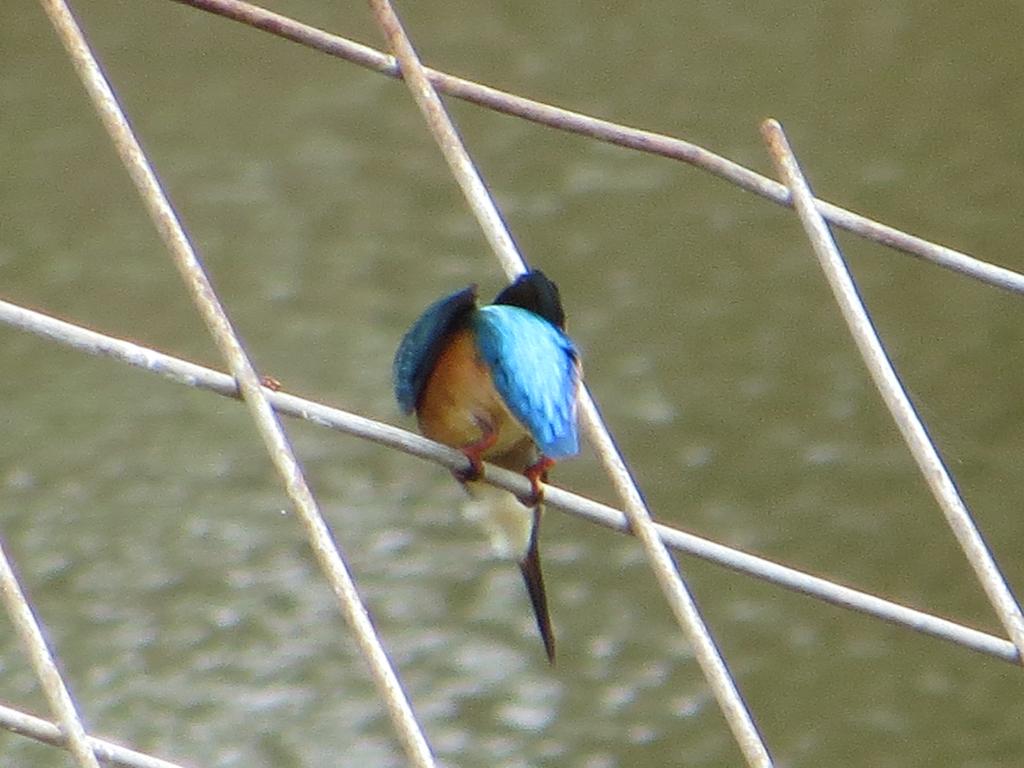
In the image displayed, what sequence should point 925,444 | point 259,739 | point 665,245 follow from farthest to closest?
point 665,245
point 259,739
point 925,444

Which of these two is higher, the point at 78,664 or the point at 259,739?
the point at 78,664

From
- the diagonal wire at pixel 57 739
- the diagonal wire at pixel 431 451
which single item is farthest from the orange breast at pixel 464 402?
the diagonal wire at pixel 57 739

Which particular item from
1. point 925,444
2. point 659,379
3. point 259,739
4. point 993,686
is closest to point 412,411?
point 925,444

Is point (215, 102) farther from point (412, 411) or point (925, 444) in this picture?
point (925, 444)

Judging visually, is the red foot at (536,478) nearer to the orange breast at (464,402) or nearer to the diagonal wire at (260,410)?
the orange breast at (464,402)

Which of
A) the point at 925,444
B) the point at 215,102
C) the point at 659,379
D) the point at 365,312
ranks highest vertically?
the point at 215,102

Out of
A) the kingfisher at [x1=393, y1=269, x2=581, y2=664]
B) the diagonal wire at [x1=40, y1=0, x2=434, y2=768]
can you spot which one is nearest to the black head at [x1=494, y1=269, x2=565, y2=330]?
the kingfisher at [x1=393, y1=269, x2=581, y2=664]
